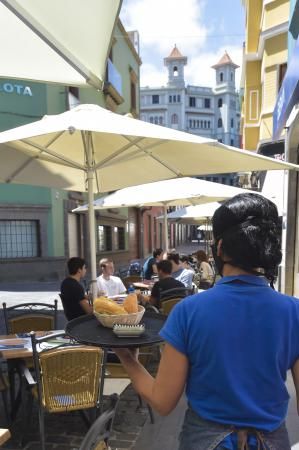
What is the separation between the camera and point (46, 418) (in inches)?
139

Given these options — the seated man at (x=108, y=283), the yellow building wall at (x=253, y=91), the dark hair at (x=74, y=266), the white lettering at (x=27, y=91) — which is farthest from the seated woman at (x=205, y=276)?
the white lettering at (x=27, y=91)

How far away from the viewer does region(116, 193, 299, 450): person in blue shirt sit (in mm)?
1156

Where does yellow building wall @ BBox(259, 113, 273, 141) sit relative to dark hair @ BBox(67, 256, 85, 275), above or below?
above

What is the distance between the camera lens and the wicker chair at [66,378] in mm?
2783

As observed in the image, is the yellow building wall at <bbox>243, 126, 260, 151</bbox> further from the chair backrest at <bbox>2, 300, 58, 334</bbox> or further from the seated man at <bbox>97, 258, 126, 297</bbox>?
the chair backrest at <bbox>2, 300, 58, 334</bbox>

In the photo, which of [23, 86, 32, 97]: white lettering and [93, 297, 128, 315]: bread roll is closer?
[93, 297, 128, 315]: bread roll

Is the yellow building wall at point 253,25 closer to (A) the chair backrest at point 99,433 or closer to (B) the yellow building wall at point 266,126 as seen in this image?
(B) the yellow building wall at point 266,126

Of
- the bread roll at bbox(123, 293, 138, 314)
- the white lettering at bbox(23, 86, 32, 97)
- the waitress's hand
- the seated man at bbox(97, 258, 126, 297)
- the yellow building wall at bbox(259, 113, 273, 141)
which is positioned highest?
the white lettering at bbox(23, 86, 32, 97)

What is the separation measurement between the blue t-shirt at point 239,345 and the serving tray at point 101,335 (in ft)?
1.12

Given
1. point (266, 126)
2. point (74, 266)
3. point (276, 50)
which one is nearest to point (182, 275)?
point (74, 266)

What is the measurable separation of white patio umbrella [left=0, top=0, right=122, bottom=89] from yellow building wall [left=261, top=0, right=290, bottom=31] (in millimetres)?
9556

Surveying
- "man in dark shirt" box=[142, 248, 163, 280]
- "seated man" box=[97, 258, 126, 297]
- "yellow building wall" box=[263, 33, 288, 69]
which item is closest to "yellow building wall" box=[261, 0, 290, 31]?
"yellow building wall" box=[263, 33, 288, 69]

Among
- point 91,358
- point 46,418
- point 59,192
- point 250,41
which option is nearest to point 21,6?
point 91,358

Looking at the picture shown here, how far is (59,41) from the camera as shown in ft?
6.95
